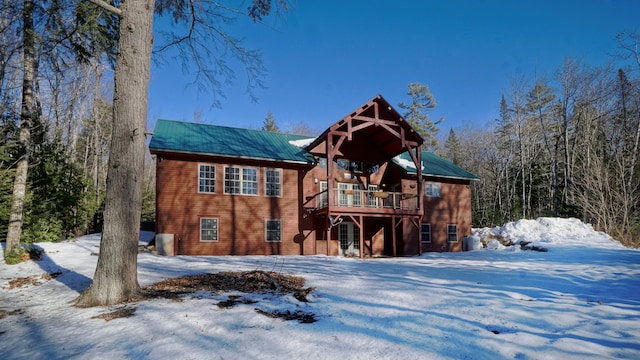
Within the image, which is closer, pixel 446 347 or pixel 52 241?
pixel 446 347

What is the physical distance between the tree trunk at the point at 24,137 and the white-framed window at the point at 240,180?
24.2 feet

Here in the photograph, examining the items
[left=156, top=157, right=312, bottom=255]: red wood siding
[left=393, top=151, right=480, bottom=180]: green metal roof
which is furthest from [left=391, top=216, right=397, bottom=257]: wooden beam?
[left=156, top=157, right=312, bottom=255]: red wood siding

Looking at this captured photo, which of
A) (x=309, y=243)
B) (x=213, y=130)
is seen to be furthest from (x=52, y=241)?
(x=309, y=243)

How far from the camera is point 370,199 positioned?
19.5m

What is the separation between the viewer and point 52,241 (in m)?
14.8

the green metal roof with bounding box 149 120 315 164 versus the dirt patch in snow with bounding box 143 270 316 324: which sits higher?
the green metal roof with bounding box 149 120 315 164

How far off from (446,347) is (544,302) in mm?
3649

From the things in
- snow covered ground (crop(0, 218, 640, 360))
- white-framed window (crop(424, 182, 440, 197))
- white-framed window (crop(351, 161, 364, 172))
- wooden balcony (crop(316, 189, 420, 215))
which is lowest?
snow covered ground (crop(0, 218, 640, 360))

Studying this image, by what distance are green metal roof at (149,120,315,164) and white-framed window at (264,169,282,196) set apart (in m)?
0.81

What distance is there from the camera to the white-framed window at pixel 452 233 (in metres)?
22.5

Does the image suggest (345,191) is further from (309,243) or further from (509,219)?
(509,219)

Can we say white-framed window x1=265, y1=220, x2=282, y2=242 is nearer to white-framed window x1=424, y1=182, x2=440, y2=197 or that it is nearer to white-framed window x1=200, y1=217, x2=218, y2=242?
white-framed window x1=200, y1=217, x2=218, y2=242

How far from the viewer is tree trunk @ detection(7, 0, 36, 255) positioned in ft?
36.8

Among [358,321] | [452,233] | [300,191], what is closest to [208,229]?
[300,191]
